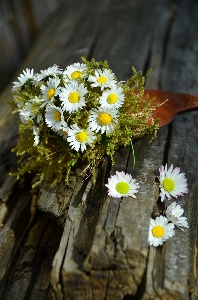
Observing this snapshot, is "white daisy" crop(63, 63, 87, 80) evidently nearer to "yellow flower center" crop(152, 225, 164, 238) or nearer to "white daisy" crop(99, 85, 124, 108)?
"white daisy" crop(99, 85, 124, 108)

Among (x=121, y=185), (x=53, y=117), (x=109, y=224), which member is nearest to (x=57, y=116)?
(x=53, y=117)

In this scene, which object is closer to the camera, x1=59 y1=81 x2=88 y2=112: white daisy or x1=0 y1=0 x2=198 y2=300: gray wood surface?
x1=0 y1=0 x2=198 y2=300: gray wood surface

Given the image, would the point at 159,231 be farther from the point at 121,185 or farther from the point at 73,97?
the point at 73,97

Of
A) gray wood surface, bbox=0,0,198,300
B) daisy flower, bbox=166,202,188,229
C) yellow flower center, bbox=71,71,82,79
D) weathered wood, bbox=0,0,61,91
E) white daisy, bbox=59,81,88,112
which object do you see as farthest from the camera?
weathered wood, bbox=0,0,61,91

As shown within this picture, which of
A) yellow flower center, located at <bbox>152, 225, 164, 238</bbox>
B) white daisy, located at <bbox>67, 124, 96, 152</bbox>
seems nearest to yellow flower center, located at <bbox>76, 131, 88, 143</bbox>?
white daisy, located at <bbox>67, 124, 96, 152</bbox>

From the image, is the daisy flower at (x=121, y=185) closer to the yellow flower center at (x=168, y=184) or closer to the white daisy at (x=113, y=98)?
the yellow flower center at (x=168, y=184)

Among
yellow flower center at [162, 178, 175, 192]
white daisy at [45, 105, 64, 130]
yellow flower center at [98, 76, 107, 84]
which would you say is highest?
yellow flower center at [98, 76, 107, 84]

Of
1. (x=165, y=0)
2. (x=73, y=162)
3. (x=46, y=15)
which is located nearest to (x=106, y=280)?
(x=73, y=162)

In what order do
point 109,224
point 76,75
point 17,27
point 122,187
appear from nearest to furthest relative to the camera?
point 109,224, point 122,187, point 76,75, point 17,27
